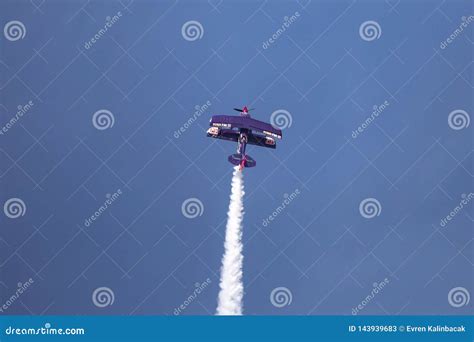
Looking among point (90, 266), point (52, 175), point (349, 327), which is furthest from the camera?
point (52, 175)

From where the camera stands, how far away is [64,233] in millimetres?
150125

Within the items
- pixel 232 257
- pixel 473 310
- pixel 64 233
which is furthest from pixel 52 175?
pixel 473 310

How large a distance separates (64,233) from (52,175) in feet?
35.3

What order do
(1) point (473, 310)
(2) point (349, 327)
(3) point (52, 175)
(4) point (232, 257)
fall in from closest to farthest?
1. (2) point (349, 327)
2. (4) point (232, 257)
3. (1) point (473, 310)
4. (3) point (52, 175)

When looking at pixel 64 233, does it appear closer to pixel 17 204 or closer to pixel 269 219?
pixel 17 204

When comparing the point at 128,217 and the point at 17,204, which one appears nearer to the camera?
the point at 17,204
